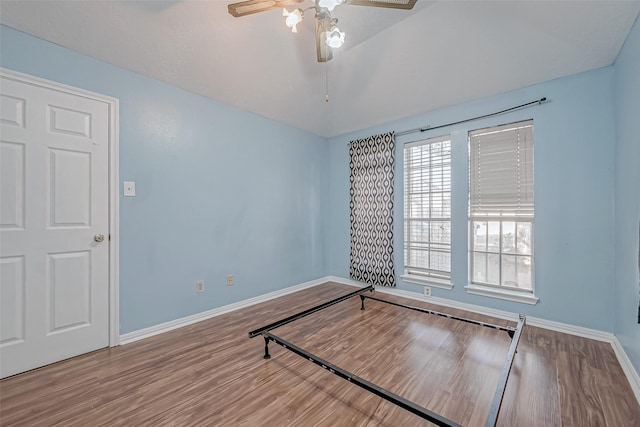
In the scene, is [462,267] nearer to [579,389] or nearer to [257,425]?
[579,389]

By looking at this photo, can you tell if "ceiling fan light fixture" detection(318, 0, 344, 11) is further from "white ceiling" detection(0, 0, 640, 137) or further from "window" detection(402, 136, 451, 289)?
"window" detection(402, 136, 451, 289)

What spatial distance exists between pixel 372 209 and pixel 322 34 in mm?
2766

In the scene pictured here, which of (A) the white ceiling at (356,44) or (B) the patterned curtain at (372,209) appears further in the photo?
(B) the patterned curtain at (372,209)

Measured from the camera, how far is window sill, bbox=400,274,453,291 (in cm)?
344

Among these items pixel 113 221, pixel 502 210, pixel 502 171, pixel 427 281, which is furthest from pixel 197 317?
pixel 502 171

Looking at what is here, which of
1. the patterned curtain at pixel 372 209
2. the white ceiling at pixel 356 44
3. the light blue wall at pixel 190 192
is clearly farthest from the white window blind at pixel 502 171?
the light blue wall at pixel 190 192

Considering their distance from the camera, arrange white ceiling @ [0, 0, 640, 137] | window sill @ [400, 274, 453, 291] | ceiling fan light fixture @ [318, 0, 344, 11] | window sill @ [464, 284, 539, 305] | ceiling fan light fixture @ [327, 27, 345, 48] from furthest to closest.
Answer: window sill @ [400, 274, 453, 291] → window sill @ [464, 284, 539, 305] → white ceiling @ [0, 0, 640, 137] → ceiling fan light fixture @ [327, 27, 345, 48] → ceiling fan light fixture @ [318, 0, 344, 11]

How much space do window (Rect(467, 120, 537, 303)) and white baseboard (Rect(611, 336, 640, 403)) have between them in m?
0.65

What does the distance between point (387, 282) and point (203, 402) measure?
9.49 feet

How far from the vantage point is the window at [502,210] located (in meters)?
2.94

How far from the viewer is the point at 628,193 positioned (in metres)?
2.07

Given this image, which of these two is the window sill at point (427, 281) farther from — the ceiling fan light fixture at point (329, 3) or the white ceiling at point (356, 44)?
the ceiling fan light fixture at point (329, 3)

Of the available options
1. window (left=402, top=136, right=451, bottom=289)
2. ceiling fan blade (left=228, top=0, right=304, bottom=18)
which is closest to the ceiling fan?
ceiling fan blade (left=228, top=0, right=304, bottom=18)

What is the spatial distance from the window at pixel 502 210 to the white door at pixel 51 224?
4.08 metres
